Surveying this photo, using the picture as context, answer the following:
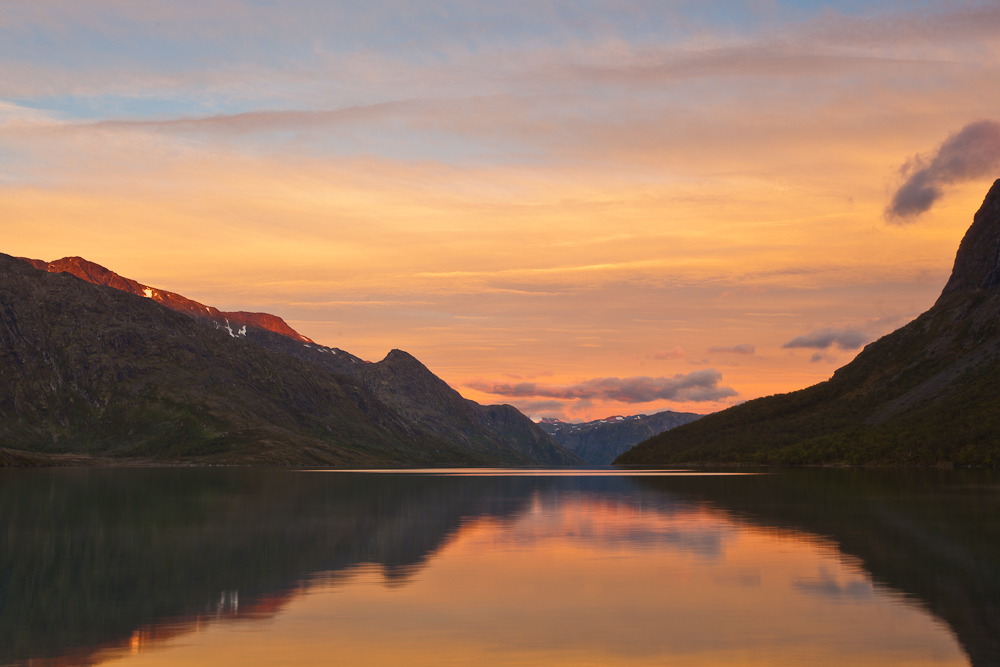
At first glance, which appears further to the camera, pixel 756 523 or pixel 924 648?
pixel 756 523

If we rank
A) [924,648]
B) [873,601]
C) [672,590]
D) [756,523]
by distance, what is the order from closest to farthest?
[924,648], [873,601], [672,590], [756,523]

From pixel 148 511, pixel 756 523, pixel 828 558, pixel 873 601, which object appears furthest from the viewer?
pixel 148 511

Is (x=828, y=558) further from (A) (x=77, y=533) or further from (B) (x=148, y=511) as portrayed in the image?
(B) (x=148, y=511)

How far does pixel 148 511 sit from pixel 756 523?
59.1m

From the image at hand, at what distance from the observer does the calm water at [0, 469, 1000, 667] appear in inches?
1147

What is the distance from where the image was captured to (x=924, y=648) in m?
28.6

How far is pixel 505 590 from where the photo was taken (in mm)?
41625

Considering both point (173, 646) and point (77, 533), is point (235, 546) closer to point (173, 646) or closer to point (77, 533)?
point (77, 533)

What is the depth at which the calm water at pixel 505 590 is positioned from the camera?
29141mm

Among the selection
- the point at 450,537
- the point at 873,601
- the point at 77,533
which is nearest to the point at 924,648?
the point at 873,601

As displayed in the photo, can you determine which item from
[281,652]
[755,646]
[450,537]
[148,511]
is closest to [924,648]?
[755,646]

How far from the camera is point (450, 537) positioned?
65.8 metres

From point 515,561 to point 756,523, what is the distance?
93.7 feet

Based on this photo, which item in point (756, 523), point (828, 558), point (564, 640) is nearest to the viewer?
point (564, 640)
